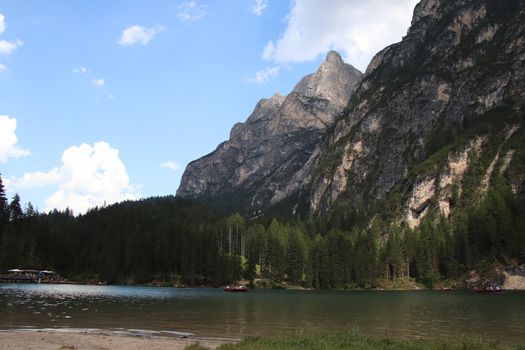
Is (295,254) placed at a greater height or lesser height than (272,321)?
greater

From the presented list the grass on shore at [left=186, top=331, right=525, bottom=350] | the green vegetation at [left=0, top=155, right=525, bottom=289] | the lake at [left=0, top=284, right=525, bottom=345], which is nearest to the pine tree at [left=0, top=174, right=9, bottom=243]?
the green vegetation at [left=0, top=155, right=525, bottom=289]

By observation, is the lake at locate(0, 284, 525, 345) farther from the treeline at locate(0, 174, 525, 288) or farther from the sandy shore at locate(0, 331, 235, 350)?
the treeline at locate(0, 174, 525, 288)

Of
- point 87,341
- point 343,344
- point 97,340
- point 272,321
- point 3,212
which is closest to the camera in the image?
point 343,344

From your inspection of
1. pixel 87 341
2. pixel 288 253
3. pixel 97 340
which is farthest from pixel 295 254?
pixel 87 341

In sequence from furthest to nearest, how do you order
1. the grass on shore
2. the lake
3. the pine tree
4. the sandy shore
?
the pine tree → the lake → the sandy shore → the grass on shore

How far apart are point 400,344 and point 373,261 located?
143700 mm

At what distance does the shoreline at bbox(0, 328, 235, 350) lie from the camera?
105 feet

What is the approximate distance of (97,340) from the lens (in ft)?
117

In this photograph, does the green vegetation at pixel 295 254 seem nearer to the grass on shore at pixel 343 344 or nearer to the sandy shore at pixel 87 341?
the sandy shore at pixel 87 341

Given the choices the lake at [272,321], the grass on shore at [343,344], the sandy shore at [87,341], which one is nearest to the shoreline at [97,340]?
the sandy shore at [87,341]

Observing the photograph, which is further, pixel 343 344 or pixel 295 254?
pixel 295 254

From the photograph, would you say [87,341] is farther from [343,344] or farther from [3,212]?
[3,212]

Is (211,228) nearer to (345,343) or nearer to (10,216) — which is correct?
(10,216)

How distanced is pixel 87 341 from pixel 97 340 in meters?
0.85
